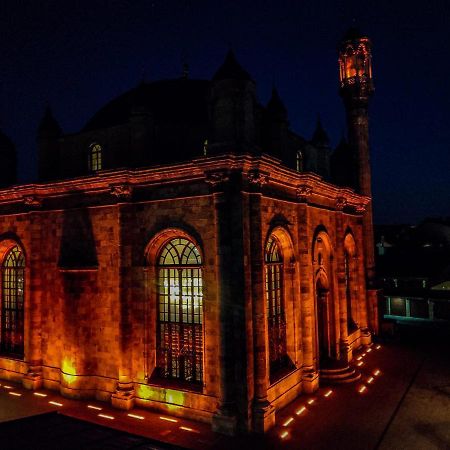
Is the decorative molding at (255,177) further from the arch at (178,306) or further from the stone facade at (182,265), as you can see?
the arch at (178,306)

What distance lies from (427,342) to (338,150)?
13393 millimetres

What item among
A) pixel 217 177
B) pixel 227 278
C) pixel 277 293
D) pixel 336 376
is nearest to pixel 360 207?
pixel 336 376

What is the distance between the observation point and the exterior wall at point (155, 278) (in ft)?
43.2

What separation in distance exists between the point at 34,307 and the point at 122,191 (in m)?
7.00

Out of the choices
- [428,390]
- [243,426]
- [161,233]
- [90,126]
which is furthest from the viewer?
[90,126]

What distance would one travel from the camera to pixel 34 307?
1759 cm

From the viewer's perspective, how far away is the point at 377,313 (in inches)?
1026

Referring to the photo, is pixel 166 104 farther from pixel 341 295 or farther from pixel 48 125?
pixel 341 295

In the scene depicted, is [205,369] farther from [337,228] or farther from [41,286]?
[337,228]

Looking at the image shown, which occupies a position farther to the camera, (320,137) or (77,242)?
(320,137)

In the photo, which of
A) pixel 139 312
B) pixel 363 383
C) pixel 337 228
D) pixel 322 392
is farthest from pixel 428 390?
pixel 139 312

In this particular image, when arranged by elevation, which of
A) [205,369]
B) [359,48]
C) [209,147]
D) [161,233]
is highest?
[359,48]

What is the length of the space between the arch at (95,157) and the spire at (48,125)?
2.30 meters

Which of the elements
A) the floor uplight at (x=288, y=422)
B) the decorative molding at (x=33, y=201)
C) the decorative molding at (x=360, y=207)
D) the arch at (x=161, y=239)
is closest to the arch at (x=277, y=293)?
the floor uplight at (x=288, y=422)
